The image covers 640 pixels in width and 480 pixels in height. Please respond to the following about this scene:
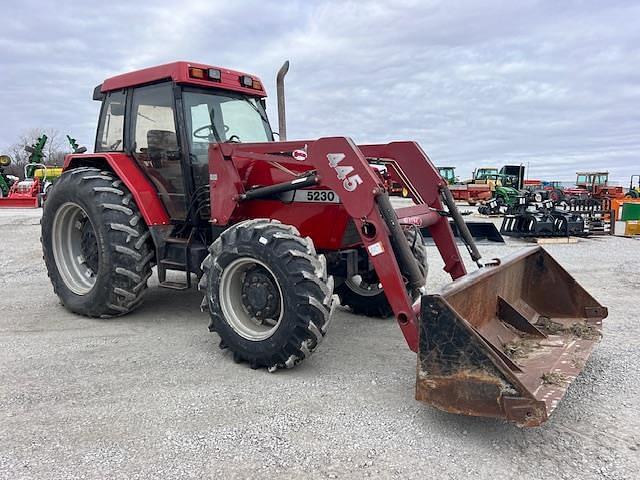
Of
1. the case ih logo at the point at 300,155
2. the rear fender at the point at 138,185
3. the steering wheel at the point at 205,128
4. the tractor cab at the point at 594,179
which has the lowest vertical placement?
the tractor cab at the point at 594,179

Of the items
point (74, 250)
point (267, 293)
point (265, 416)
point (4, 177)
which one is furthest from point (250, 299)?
point (4, 177)

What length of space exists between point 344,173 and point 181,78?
7.01ft

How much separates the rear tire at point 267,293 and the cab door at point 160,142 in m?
1.34

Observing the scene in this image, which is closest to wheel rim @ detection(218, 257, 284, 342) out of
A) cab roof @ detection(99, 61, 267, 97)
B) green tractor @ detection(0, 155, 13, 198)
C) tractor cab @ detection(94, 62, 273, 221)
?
tractor cab @ detection(94, 62, 273, 221)

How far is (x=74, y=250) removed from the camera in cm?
598

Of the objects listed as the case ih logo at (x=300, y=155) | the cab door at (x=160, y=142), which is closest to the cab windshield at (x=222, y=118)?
the cab door at (x=160, y=142)

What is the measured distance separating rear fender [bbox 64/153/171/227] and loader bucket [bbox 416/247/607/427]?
3082 mm

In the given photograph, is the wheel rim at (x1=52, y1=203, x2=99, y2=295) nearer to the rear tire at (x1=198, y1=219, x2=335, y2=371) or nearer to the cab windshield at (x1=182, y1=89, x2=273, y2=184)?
the cab windshield at (x1=182, y1=89, x2=273, y2=184)

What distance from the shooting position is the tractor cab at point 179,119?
5.18 m

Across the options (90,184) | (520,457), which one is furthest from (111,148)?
(520,457)

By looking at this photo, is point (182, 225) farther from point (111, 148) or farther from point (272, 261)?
point (272, 261)

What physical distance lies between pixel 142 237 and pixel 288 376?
220cm

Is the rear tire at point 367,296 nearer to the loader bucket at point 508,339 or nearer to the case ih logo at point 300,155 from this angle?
the loader bucket at point 508,339

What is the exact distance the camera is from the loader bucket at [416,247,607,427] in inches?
117
